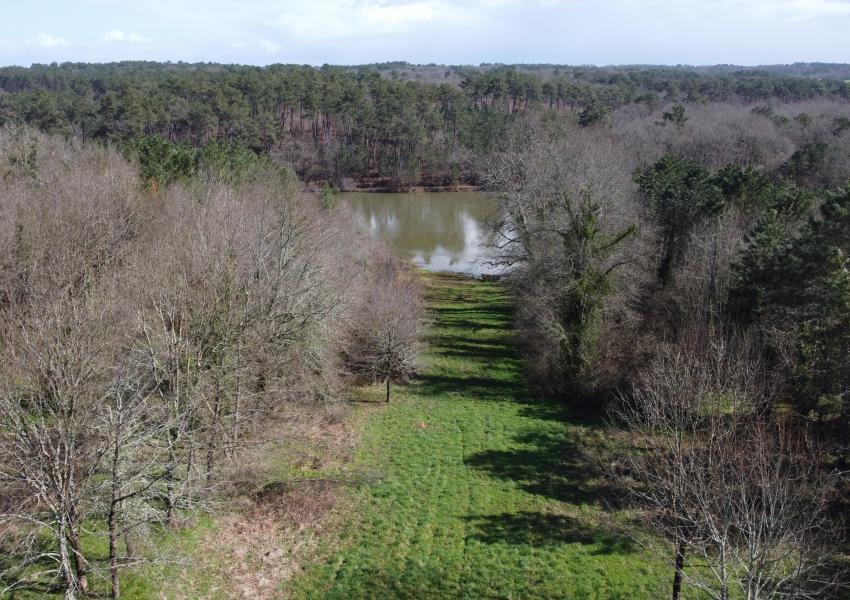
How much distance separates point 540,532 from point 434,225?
157 feet

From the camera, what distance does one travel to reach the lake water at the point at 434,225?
1898 inches

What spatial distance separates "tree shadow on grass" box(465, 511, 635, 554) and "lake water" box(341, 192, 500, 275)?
23.3 meters

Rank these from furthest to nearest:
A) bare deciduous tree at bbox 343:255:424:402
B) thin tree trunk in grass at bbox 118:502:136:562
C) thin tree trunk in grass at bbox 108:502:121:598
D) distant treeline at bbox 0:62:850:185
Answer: distant treeline at bbox 0:62:850:185 < bare deciduous tree at bbox 343:255:424:402 < thin tree trunk in grass at bbox 118:502:136:562 < thin tree trunk in grass at bbox 108:502:121:598

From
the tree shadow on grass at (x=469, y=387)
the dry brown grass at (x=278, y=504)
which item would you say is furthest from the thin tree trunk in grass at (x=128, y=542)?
the tree shadow on grass at (x=469, y=387)

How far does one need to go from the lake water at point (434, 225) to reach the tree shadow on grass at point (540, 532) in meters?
23.3

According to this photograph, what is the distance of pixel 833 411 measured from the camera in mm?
15781

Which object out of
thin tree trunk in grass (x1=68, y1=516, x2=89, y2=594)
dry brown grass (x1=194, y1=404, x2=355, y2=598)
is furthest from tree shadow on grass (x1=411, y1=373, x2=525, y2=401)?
thin tree trunk in grass (x1=68, y1=516, x2=89, y2=594)

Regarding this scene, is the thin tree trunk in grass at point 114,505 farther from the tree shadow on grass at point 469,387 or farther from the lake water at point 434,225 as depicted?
the lake water at point 434,225

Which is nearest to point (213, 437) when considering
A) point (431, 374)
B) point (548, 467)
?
point (548, 467)

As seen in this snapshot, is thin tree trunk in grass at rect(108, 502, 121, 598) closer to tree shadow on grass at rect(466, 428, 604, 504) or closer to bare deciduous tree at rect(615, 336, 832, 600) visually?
bare deciduous tree at rect(615, 336, 832, 600)

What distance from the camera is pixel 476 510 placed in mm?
16625

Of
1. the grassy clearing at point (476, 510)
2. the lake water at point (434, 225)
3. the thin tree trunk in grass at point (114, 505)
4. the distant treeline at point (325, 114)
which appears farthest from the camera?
the distant treeline at point (325, 114)

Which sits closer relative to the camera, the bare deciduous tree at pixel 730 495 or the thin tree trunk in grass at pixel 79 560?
the bare deciduous tree at pixel 730 495

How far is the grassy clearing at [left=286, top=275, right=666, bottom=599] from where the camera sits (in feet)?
44.8
